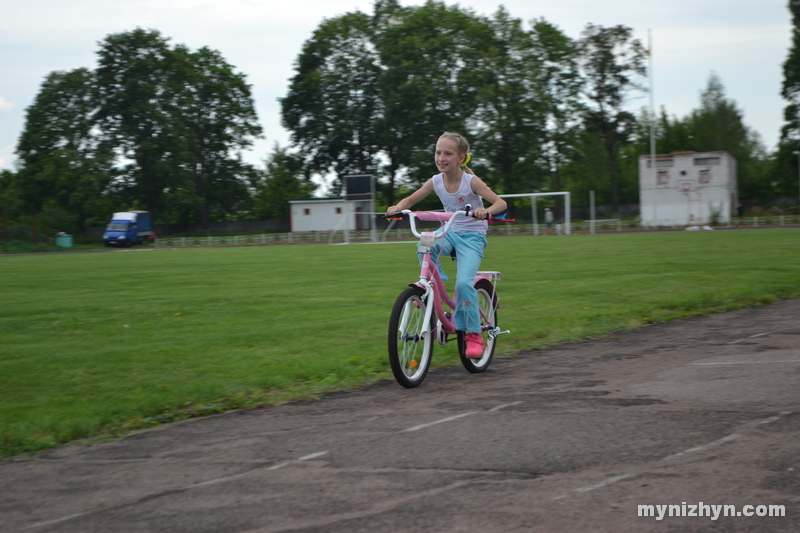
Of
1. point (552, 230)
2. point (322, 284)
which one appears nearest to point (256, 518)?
point (322, 284)

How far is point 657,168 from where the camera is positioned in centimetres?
5831

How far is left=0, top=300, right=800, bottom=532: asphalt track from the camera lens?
11.1 feet

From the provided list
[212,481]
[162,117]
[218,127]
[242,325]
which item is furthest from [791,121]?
[212,481]

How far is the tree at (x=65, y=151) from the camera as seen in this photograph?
62703 mm

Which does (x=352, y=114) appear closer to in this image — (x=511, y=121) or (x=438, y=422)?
(x=511, y=121)

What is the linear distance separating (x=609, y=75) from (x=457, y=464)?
221 feet

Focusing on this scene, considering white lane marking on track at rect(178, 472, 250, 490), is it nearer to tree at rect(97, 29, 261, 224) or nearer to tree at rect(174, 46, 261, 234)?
tree at rect(97, 29, 261, 224)

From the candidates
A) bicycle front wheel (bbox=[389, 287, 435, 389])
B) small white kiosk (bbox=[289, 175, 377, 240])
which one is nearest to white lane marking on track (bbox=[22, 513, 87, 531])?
bicycle front wheel (bbox=[389, 287, 435, 389])

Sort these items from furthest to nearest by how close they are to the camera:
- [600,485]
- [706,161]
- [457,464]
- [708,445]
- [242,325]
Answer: [706,161]
[242,325]
[708,445]
[457,464]
[600,485]

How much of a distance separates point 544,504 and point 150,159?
214ft

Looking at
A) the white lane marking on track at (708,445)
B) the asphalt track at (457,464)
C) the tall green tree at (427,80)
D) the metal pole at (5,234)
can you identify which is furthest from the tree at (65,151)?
the white lane marking on track at (708,445)

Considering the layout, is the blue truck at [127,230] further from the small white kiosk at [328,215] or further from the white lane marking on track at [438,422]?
the white lane marking on track at [438,422]

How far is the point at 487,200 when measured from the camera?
634cm

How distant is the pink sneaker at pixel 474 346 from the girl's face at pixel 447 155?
1375 mm
